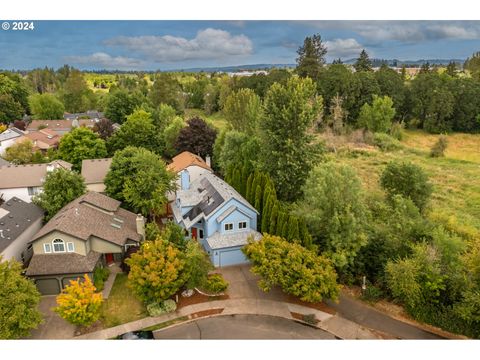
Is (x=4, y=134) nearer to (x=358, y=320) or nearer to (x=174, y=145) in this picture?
(x=174, y=145)

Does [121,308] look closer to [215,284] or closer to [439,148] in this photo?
[215,284]

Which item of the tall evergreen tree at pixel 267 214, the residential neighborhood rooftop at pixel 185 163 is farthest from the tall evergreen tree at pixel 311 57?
the tall evergreen tree at pixel 267 214

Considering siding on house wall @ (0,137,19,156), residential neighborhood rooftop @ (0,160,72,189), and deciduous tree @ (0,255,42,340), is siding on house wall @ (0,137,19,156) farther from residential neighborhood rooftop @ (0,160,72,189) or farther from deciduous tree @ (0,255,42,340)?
deciduous tree @ (0,255,42,340)

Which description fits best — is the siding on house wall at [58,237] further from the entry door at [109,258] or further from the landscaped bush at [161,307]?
the landscaped bush at [161,307]

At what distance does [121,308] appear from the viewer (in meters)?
25.1

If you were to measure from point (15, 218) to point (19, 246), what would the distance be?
3.32 metres

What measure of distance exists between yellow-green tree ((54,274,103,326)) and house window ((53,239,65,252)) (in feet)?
20.7

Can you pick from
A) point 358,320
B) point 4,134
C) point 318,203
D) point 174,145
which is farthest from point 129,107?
point 358,320

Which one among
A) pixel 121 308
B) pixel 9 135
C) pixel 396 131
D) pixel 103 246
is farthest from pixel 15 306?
pixel 396 131

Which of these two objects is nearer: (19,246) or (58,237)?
(58,237)

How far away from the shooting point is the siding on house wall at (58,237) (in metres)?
27.0

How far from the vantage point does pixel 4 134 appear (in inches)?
2640

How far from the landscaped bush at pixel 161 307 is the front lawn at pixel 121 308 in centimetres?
52

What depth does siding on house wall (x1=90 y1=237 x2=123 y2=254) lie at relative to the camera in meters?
28.8
